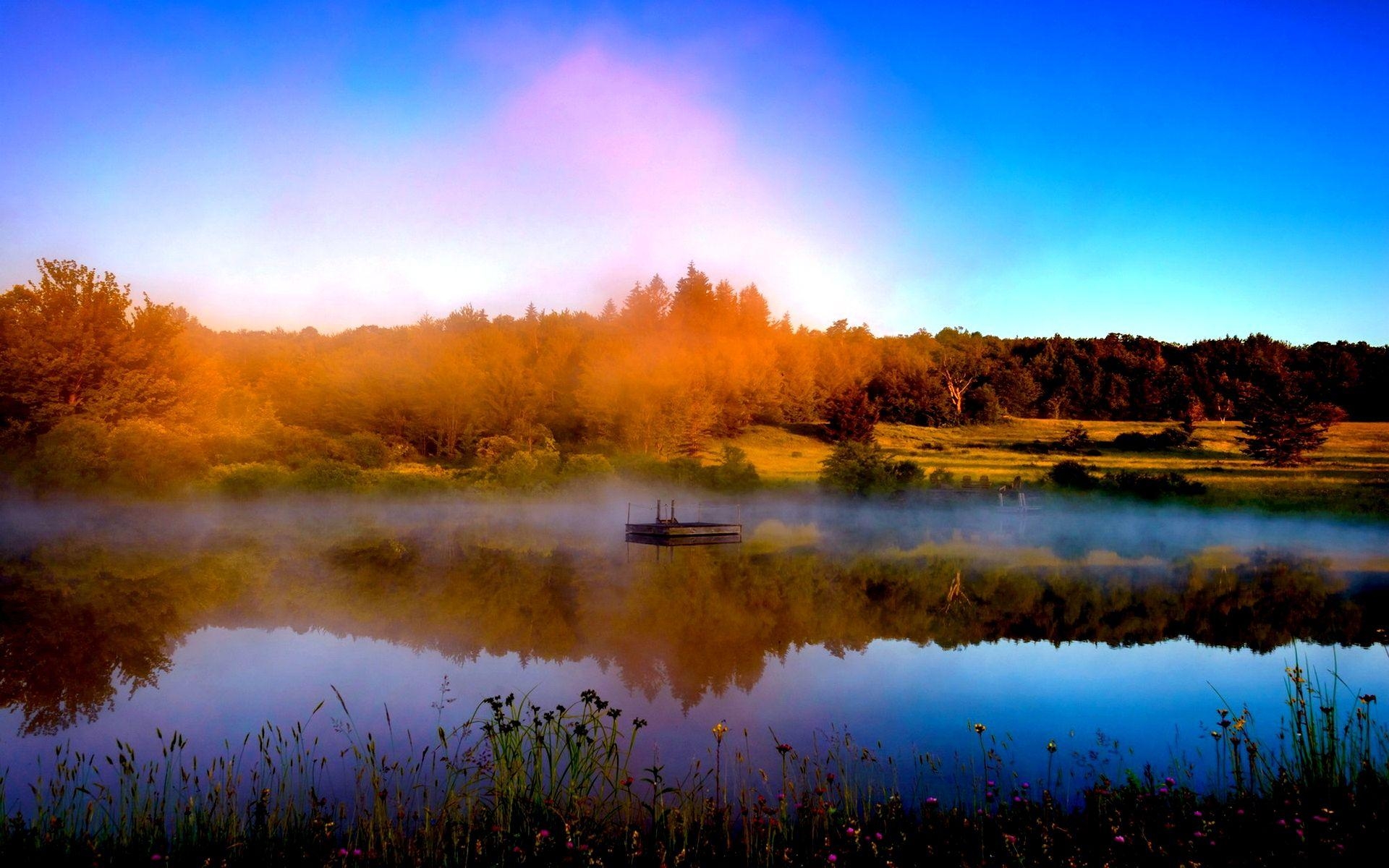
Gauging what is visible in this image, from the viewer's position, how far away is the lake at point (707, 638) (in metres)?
8.89

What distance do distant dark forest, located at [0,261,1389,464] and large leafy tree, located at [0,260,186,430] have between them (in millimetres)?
96

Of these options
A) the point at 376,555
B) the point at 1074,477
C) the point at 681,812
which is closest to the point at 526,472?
the point at 376,555

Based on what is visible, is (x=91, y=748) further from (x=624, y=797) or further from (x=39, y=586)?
(x=39, y=586)

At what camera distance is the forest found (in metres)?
41.8

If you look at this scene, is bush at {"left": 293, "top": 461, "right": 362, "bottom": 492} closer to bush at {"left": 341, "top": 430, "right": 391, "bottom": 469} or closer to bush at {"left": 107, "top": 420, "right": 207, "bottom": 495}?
bush at {"left": 107, "top": 420, "right": 207, "bottom": 495}

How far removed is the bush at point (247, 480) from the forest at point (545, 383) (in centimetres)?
123

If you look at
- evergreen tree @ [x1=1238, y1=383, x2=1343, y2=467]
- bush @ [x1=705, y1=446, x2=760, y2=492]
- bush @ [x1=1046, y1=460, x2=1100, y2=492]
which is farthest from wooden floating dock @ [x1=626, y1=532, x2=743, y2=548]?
evergreen tree @ [x1=1238, y1=383, x2=1343, y2=467]

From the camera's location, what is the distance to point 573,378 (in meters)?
59.3

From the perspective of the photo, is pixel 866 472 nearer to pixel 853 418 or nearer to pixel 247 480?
pixel 853 418

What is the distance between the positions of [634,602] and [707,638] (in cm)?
361

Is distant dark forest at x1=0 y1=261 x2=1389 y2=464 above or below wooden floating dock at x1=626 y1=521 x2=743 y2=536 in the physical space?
above

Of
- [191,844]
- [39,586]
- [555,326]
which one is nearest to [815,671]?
[191,844]

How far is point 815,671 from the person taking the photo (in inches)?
456

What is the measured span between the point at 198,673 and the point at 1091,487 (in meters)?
37.5
